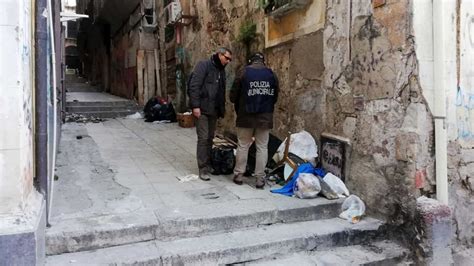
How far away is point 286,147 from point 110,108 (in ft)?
33.3

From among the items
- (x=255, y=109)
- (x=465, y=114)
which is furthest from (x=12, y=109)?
(x=465, y=114)

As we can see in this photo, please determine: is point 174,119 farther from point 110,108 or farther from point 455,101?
point 455,101

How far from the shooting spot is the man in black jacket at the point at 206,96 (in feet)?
18.0

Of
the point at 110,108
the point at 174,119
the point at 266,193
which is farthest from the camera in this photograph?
the point at 110,108

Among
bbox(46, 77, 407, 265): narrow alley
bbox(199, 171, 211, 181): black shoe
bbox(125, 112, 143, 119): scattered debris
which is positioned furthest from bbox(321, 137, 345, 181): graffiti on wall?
bbox(125, 112, 143, 119): scattered debris

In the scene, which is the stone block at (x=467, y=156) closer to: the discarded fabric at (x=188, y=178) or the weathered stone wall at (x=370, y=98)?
the weathered stone wall at (x=370, y=98)

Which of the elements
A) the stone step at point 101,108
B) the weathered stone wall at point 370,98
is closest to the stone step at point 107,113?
the stone step at point 101,108

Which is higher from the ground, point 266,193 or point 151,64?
point 151,64

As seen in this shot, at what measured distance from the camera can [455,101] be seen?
14.3 feet

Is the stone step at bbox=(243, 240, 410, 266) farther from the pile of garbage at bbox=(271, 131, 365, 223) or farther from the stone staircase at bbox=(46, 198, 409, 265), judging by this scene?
the pile of garbage at bbox=(271, 131, 365, 223)

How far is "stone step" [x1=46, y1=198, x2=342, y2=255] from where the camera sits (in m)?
3.56

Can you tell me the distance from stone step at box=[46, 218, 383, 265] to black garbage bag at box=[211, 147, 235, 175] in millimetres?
1679

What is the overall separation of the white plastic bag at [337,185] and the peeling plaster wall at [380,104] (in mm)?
97

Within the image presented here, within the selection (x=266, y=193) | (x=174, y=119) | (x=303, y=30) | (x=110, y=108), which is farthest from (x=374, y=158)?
(x=110, y=108)
